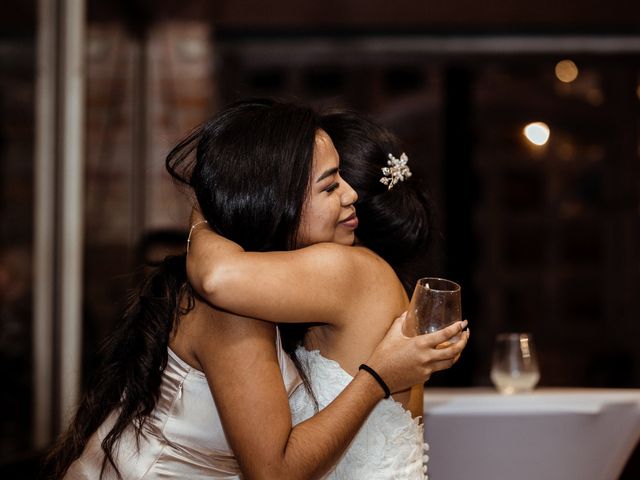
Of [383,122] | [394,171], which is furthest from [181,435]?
[383,122]

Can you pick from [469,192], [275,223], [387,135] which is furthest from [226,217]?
[469,192]

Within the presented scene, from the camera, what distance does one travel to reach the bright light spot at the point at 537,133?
535cm

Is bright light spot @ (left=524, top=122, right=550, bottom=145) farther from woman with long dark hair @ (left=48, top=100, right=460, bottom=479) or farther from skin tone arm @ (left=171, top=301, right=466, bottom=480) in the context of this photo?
skin tone arm @ (left=171, top=301, right=466, bottom=480)

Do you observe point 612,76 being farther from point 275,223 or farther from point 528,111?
point 275,223

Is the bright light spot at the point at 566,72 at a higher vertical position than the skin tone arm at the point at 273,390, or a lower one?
higher

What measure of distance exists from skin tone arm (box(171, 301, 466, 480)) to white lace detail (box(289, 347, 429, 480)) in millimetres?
135

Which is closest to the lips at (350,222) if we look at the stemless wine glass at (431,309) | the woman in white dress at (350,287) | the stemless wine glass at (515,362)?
the woman in white dress at (350,287)

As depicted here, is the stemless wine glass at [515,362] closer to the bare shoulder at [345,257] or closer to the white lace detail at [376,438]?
the white lace detail at [376,438]

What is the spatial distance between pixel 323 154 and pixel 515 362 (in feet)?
3.33

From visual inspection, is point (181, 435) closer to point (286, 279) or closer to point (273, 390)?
point (273, 390)

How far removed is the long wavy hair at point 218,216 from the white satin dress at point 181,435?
21 millimetres

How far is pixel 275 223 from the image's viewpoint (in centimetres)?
154

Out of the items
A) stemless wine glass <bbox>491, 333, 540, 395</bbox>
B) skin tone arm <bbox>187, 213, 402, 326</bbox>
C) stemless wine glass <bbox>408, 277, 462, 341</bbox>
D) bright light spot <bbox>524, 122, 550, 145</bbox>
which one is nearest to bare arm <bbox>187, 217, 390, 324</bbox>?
skin tone arm <bbox>187, 213, 402, 326</bbox>

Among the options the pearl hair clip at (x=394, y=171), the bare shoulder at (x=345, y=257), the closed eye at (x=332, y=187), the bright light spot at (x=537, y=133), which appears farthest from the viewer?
the bright light spot at (x=537, y=133)
